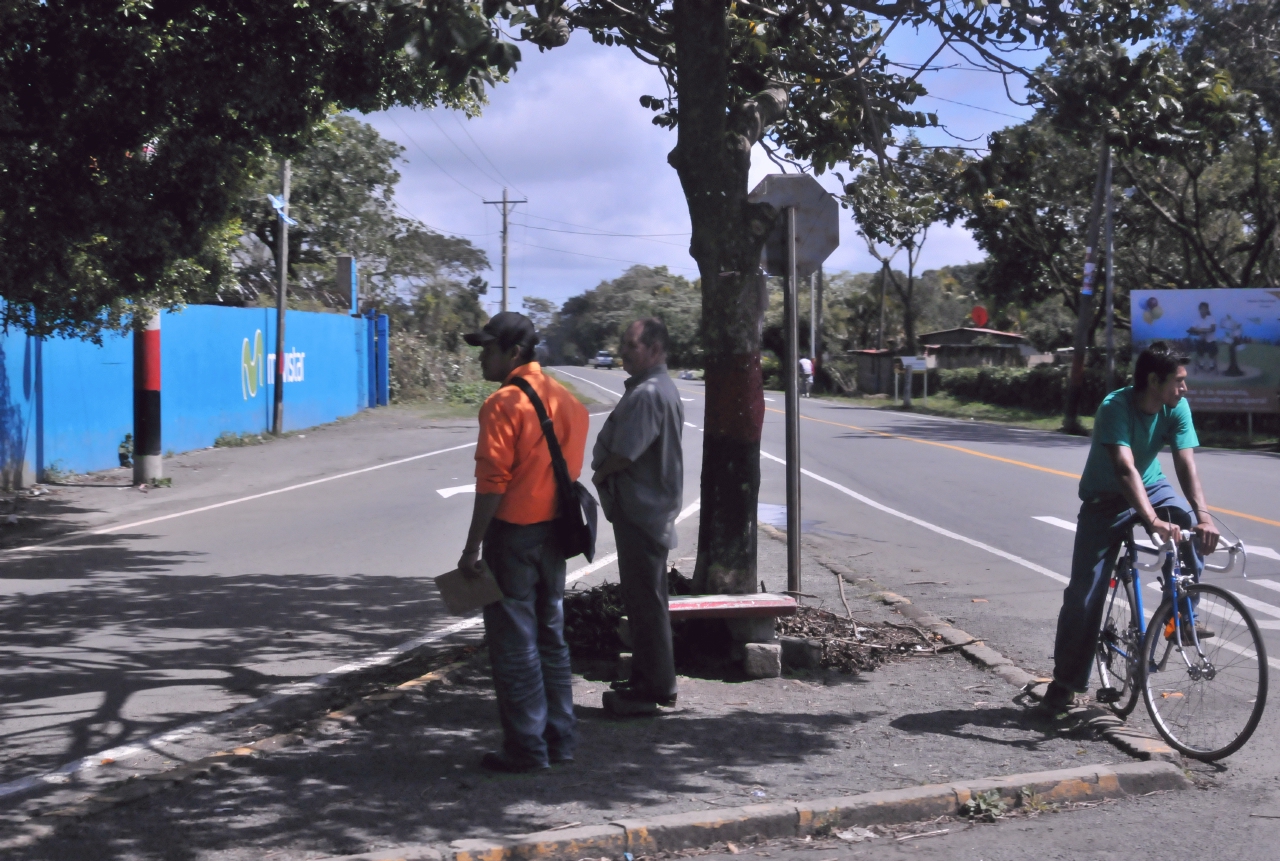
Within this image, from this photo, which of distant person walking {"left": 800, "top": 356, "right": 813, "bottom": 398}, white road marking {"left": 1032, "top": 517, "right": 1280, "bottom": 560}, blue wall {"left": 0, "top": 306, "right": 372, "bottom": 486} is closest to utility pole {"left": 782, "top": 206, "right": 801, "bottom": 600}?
white road marking {"left": 1032, "top": 517, "right": 1280, "bottom": 560}

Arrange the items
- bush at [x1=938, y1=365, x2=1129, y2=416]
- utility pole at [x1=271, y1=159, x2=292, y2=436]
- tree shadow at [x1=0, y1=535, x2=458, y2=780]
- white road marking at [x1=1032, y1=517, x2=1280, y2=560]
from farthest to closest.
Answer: bush at [x1=938, y1=365, x2=1129, y2=416]
utility pole at [x1=271, y1=159, x2=292, y2=436]
white road marking at [x1=1032, y1=517, x2=1280, y2=560]
tree shadow at [x1=0, y1=535, x2=458, y2=780]

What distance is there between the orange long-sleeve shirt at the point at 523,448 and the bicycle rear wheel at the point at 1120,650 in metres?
2.61

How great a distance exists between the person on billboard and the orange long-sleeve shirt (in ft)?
87.4

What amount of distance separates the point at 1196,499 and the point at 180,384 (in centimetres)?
1867

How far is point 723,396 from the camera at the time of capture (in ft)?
21.5

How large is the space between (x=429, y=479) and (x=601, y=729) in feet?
41.4

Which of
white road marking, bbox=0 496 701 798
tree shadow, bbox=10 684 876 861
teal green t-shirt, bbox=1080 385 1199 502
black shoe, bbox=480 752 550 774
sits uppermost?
teal green t-shirt, bbox=1080 385 1199 502

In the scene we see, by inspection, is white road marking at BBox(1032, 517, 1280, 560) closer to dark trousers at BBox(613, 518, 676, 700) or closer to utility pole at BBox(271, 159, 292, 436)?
dark trousers at BBox(613, 518, 676, 700)

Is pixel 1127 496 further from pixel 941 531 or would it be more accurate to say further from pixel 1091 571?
pixel 941 531

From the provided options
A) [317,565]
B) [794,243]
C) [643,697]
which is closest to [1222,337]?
[794,243]

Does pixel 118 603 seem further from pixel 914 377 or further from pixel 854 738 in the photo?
pixel 914 377

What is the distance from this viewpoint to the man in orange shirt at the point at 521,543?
4715mm

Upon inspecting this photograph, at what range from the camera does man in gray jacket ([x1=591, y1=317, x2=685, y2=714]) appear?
17.2 ft

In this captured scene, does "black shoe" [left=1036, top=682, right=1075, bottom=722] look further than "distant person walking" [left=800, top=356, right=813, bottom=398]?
No
